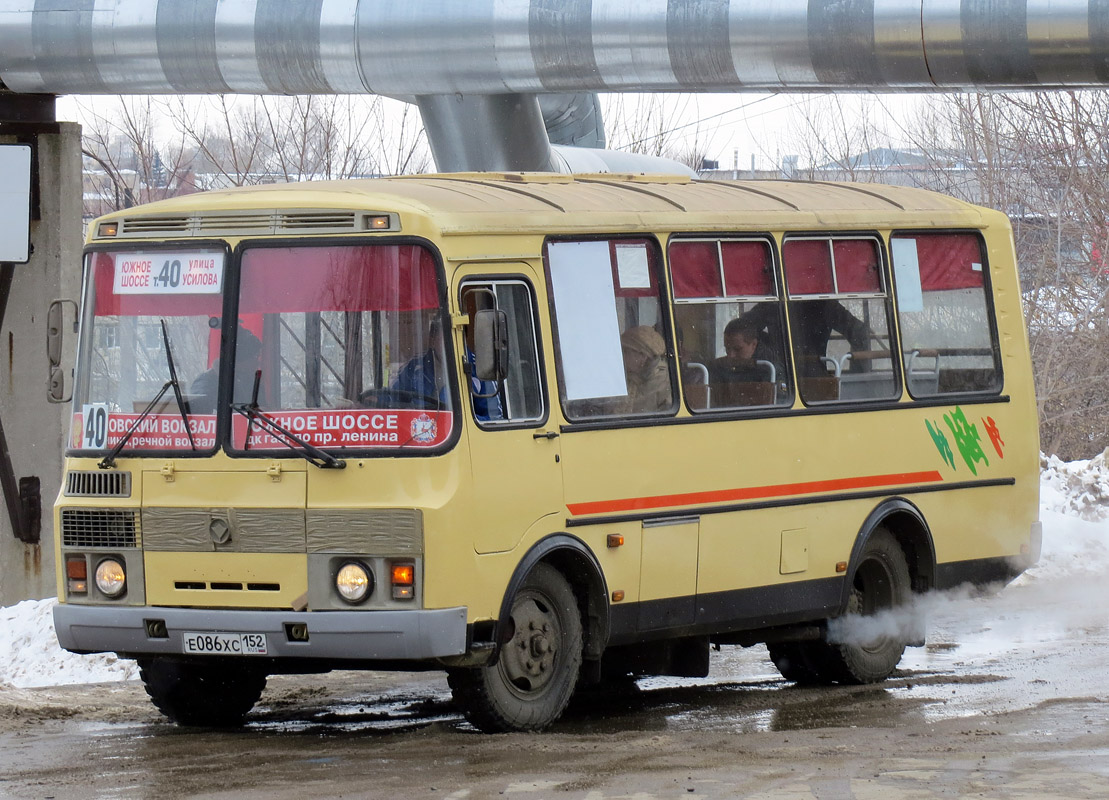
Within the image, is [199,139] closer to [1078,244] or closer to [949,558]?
[1078,244]

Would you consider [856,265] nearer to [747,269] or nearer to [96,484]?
[747,269]

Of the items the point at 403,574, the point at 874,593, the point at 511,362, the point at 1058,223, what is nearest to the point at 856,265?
the point at 874,593

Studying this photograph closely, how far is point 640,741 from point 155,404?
268 cm

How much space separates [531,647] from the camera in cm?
920

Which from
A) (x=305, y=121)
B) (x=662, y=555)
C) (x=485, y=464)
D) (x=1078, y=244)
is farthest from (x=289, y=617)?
(x=1078, y=244)

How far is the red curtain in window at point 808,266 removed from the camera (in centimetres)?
1097

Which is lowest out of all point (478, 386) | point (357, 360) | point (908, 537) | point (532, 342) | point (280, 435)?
point (908, 537)

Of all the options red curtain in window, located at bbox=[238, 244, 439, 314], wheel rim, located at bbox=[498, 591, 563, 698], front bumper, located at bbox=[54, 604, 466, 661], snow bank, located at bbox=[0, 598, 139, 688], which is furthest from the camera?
snow bank, located at bbox=[0, 598, 139, 688]

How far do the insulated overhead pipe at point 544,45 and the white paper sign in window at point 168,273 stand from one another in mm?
3332

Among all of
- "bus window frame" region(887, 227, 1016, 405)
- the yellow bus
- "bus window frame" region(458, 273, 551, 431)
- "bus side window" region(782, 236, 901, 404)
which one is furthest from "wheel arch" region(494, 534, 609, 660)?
"bus window frame" region(887, 227, 1016, 405)

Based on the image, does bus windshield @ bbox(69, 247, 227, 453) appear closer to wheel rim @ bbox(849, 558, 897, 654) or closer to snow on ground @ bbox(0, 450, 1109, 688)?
snow on ground @ bbox(0, 450, 1109, 688)

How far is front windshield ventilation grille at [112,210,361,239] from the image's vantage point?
8766mm

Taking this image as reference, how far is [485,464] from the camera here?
8.75 m

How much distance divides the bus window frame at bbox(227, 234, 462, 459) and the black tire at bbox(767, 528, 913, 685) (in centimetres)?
361
